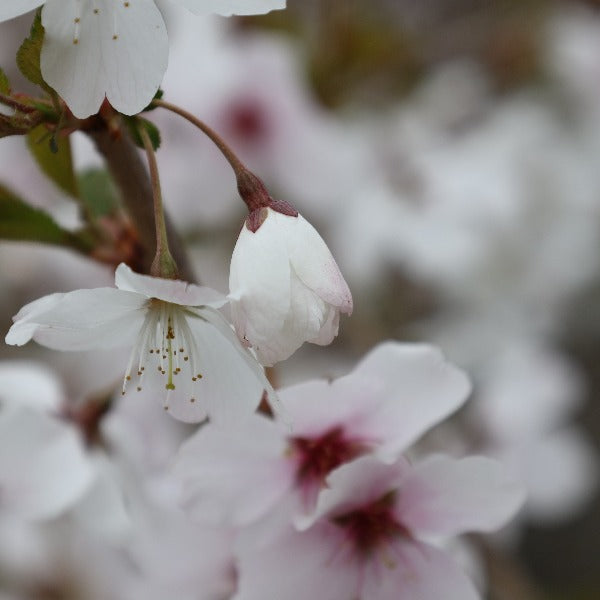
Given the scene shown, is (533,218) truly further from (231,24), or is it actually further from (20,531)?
(20,531)

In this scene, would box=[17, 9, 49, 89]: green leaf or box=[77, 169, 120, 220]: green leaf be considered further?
box=[77, 169, 120, 220]: green leaf

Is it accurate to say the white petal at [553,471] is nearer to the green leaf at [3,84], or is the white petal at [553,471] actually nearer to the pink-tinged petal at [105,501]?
the pink-tinged petal at [105,501]

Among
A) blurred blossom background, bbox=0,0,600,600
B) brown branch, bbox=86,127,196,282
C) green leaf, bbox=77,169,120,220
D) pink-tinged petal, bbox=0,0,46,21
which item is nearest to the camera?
pink-tinged petal, bbox=0,0,46,21

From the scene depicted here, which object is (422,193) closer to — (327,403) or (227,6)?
(327,403)

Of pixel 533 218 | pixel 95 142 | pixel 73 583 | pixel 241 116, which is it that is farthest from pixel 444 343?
pixel 95 142

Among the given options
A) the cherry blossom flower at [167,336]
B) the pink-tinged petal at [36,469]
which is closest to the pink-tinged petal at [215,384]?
the cherry blossom flower at [167,336]

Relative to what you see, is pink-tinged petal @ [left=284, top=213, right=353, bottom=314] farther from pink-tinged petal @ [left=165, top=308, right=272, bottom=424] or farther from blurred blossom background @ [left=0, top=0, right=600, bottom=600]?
blurred blossom background @ [left=0, top=0, right=600, bottom=600]

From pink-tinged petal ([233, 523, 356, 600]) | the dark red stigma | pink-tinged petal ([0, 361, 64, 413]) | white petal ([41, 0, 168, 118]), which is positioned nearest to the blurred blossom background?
the dark red stigma

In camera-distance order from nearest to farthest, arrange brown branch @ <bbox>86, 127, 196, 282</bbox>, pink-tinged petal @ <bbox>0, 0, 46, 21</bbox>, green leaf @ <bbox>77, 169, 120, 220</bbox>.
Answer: pink-tinged petal @ <bbox>0, 0, 46, 21</bbox> < brown branch @ <bbox>86, 127, 196, 282</bbox> < green leaf @ <bbox>77, 169, 120, 220</bbox>
